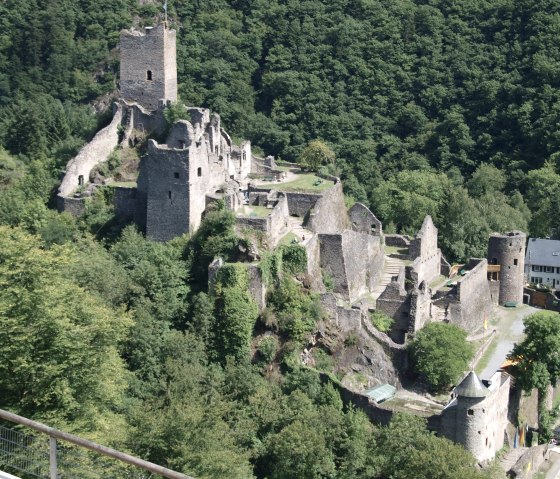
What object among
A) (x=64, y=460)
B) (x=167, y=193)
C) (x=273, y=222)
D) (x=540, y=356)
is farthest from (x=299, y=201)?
(x=64, y=460)

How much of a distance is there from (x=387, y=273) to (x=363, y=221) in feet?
11.0

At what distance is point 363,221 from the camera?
156 feet

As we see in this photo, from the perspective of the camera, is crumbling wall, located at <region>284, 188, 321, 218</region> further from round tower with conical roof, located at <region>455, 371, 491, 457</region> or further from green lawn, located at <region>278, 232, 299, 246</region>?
round tower with conical roof, located at <region>455, 371, 491, 457</region>

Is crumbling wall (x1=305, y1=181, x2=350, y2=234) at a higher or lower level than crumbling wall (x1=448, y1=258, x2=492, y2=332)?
higher

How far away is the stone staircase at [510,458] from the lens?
125ft

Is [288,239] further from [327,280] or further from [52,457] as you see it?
→ [52,457]

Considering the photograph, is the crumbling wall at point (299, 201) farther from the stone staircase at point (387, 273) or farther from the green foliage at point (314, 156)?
the green foliage at point (314, 156)

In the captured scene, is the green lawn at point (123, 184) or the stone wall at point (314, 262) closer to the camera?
the stone wall at point (314, 262)

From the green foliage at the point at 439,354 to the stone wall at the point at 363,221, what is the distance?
26.1 ft

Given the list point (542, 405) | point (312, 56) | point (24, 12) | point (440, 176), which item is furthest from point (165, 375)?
point (24, 12)

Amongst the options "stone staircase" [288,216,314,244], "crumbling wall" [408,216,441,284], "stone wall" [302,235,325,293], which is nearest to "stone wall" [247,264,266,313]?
"stone wall" [302,235,325,293]

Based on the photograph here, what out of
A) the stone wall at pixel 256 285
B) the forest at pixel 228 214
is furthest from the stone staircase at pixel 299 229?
the stone wall at pixel 256 285

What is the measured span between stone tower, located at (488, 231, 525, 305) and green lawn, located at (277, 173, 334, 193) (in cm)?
763

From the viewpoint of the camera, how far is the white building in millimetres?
55656
